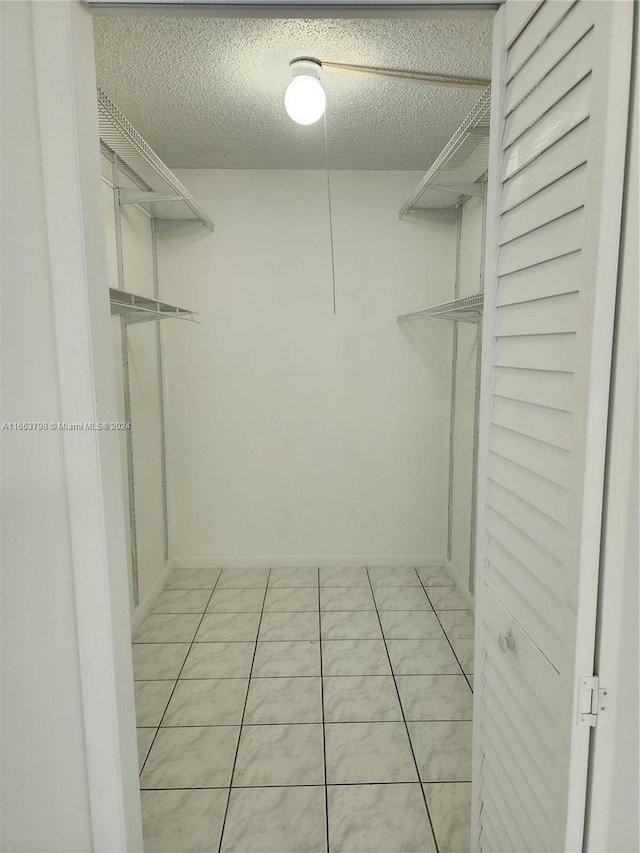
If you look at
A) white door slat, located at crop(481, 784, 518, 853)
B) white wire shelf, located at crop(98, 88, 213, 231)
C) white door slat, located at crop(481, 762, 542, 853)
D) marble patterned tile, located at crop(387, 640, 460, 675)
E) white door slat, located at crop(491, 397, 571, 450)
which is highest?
white wire shelf, located at crop(98, 88, 213, 231)

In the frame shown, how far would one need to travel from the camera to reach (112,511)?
3.38 ft

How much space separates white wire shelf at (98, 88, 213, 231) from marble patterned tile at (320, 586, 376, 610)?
2.23 meters

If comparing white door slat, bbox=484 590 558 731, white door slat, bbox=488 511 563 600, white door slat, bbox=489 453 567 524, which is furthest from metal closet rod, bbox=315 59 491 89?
white door slat, bbox=484 590 558 731

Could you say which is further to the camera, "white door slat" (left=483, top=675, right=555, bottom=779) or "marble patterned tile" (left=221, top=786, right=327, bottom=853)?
"marble patterned tile" (left=221, top=786, right=327, bottom=853)

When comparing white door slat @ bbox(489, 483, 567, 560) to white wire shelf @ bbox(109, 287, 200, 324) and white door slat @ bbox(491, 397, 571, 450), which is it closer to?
white door slat @ bbox(491, 397, 571, 450)

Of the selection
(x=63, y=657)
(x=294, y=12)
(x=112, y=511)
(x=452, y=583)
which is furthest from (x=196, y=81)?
(x=452, y=583)

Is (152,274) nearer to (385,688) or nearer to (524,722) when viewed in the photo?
(385,688)

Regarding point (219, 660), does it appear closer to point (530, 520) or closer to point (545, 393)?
point (530, 520)

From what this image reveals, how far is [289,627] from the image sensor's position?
2629 mm

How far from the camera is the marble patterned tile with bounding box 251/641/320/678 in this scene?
227cm

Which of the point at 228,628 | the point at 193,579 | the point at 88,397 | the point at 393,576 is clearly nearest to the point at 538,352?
the point at 88,397

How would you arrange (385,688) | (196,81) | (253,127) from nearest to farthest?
(196,81) < (385,688) < (253,127)

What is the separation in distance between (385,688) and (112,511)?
1.63 m

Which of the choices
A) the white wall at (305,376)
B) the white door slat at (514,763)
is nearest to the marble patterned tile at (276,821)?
the white door slat at (514,763)
